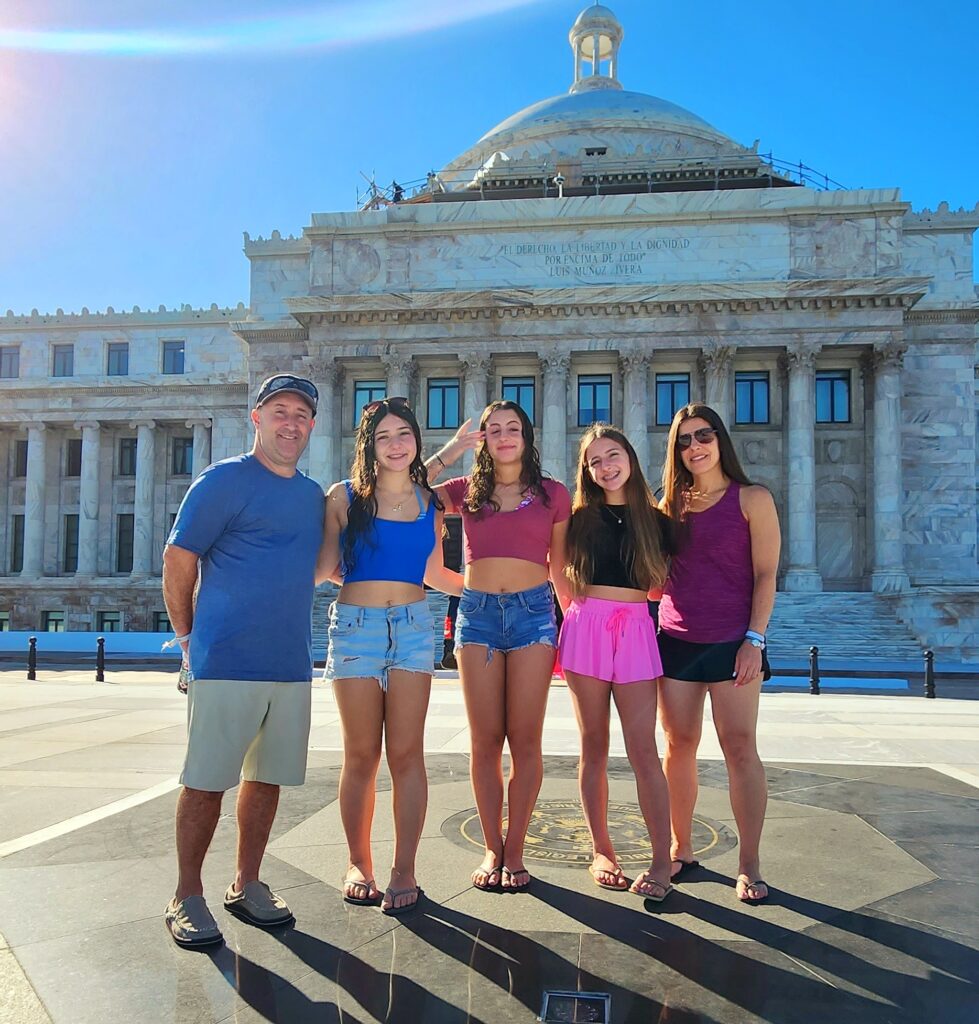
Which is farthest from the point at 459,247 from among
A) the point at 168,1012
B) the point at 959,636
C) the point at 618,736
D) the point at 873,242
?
the point at 168,1012

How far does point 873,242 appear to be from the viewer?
3600cm

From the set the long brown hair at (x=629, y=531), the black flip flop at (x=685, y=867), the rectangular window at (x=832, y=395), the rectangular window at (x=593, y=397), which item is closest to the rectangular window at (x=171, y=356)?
the rectangular window at (x=593, y=397)

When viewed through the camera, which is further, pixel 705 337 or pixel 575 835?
pixel 705 337

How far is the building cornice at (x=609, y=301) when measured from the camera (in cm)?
3453

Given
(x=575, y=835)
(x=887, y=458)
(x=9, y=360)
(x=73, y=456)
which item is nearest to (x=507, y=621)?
(x=575, y=835)

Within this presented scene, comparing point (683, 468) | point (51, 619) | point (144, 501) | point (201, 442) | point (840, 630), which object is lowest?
point (51, 619)

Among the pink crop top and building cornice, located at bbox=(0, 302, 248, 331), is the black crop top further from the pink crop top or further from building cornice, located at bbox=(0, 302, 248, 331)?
building cornice, located at bbox=(0, 302, 248, 331)

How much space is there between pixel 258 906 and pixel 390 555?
173 centimetres

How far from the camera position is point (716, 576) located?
16.2ft

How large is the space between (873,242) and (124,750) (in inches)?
1399

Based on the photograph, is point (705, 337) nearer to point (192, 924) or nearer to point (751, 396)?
point (751, 396)

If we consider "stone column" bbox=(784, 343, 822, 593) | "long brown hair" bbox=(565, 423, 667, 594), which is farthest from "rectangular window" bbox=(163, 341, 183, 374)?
"long brown hair" bbox=(565, 423, 667, 594)

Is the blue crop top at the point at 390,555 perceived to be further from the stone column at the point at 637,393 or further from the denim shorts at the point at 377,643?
the stone column at the point at 637,393

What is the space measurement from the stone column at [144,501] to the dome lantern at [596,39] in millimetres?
37669
